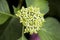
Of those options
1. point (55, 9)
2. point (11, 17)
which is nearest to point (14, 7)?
point (11, 17)

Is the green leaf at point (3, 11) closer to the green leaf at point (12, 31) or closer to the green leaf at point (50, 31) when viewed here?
the green leaf at point (12, 31)

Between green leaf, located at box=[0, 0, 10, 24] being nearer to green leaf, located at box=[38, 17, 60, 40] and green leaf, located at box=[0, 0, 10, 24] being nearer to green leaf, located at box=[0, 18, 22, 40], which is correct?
green leaf, located at box=[0, 18, 22, 40]

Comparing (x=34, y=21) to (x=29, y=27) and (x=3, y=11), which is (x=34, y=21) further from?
(x=3, y=11)

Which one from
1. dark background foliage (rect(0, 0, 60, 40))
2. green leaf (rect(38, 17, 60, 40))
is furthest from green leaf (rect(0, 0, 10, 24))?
green leaf (rect(38, 17, 60, 40))

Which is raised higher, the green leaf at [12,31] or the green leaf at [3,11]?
the green leaf at [3,11]

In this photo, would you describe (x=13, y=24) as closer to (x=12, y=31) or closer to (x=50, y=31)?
(x=12, y=31)

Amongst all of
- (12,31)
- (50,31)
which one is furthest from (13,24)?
(50,31)

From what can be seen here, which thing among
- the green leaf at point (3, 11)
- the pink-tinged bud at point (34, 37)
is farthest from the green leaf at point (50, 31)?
the green leaf at point (3, 11)
